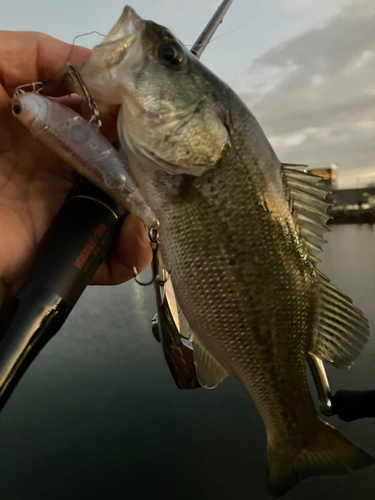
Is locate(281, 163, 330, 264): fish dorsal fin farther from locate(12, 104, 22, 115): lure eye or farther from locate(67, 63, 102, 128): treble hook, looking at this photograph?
locate(12, 104, 22, 115): lure eye

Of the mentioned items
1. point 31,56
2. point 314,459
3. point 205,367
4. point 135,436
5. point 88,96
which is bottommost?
point 135,436

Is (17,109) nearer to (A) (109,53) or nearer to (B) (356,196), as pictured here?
(A) (109,53)

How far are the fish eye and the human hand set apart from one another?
20 centimetres

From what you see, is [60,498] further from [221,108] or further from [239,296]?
[221,108]

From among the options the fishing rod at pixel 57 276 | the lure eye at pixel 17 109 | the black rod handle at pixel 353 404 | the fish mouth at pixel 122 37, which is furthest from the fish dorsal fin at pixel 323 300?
the lure eye at pixel 17 109

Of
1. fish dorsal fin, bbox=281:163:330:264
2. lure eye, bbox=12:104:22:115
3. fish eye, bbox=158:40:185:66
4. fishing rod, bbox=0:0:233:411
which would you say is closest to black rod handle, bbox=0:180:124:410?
fishing rod, bbox=0:0:233:411

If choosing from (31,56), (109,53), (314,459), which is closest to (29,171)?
(31,56)

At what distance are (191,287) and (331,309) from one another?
446 millimetres

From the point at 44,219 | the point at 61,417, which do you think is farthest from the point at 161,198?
the point at 61,417

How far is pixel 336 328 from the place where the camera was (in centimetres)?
90

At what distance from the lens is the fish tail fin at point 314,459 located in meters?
0.82

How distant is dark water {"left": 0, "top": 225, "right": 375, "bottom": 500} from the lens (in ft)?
11.5

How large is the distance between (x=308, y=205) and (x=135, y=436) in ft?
14.2

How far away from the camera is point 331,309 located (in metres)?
0.90
